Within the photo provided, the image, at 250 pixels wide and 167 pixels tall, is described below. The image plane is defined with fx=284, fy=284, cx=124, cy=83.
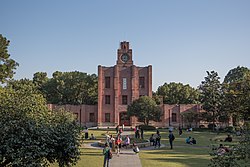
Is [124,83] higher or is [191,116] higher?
[124,83]

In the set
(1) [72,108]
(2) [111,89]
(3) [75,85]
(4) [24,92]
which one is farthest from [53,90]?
(4) [24,92]

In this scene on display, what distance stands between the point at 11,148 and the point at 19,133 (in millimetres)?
519

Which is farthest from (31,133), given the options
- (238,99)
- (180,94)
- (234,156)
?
(180,94)

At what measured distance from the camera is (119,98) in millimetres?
58844

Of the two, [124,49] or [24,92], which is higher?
[124,49]

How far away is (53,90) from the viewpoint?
65.8m

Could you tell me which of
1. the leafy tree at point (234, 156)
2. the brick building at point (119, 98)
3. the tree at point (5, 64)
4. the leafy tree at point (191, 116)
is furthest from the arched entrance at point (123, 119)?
→ the leafy tree at point (234, 156)

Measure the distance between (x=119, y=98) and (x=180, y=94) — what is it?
53.9 ft

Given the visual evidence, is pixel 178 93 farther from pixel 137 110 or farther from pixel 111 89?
pixel 137 110

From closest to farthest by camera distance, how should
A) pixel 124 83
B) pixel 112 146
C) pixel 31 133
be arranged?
pixel 31 133
pixel 112 146
pixel 124 83

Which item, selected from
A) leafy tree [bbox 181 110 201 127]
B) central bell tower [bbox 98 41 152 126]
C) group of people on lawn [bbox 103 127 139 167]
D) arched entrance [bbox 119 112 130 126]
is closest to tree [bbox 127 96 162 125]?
leafy tree [bbox 181 110 201 127]

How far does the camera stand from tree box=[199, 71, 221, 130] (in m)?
51.3

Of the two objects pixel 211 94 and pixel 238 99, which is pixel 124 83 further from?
pixel 238 99

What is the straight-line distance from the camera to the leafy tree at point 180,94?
218ft
